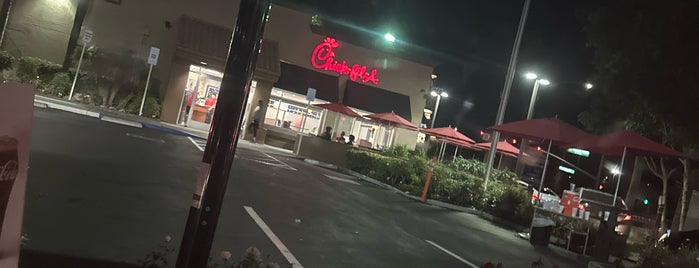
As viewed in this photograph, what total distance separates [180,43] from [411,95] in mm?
12760

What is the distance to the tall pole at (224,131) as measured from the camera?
13.2ft

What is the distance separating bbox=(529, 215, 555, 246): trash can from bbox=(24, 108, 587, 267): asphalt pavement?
402mm

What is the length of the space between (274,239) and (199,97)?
61.3 ft

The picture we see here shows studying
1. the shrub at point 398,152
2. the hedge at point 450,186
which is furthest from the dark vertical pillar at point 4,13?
the shrub at point 398,152

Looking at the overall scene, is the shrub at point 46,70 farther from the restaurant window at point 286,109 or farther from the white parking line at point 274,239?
the white parking line at point 274,239

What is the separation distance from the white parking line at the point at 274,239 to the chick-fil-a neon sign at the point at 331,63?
60.9 feet

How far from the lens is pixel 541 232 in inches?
473

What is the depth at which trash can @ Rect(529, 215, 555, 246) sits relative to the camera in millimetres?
11977

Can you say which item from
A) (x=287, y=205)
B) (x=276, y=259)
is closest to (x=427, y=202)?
(x=287, y=205)

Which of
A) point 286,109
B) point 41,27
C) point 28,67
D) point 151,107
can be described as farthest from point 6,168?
point 286,109

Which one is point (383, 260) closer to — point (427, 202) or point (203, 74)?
point (427, 202)

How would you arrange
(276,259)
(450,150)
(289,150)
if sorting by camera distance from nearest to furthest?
(276,259) < (289,150) < (450,150)

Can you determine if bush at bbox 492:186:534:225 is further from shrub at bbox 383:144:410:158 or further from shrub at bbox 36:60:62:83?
shrub at bbox 36:60:62:83

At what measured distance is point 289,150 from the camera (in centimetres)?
2531
